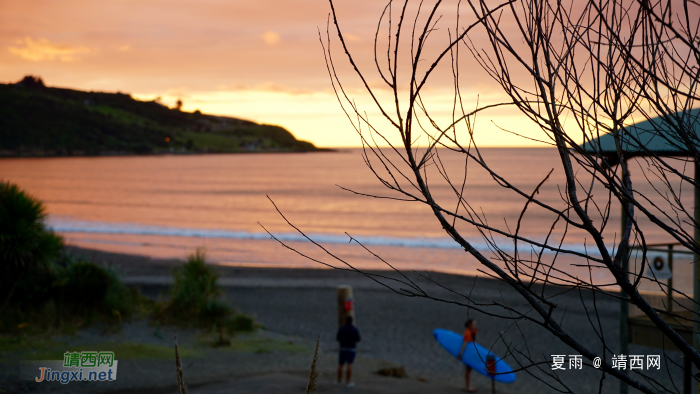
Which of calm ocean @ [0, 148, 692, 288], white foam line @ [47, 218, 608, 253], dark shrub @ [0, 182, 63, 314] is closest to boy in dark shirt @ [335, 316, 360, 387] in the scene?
calm ocean @ [0, 148, 692, 288]

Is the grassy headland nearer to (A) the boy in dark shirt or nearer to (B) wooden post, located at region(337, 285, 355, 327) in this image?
(B) wooden post, located at region(337, 285, 355, 327)

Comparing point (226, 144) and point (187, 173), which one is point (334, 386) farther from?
point (226, 144)

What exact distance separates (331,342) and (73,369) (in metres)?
5.78

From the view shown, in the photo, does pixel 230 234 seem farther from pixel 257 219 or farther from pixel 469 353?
pixel 469 353

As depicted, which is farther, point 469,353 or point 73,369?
point 469,353

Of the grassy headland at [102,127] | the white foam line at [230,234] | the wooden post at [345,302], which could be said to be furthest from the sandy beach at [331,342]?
the grassy headland at [102,127]

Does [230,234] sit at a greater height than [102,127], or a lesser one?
lesser

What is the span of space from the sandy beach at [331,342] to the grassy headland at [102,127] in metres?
123

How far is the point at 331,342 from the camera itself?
1285 centimetres

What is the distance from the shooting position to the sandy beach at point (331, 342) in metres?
8.98

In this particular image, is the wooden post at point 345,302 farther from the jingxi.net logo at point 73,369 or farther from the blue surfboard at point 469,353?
the jingxi.net logo at point 73,369

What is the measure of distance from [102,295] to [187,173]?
8966 centimetres

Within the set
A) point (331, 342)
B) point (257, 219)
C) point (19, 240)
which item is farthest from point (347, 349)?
point (257, 219)

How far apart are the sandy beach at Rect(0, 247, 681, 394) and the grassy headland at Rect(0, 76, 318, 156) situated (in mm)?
123255
